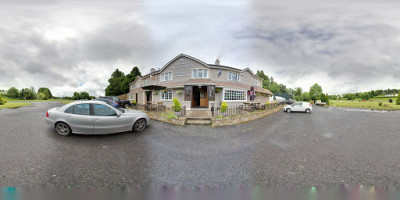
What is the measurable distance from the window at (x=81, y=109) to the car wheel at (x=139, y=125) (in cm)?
176

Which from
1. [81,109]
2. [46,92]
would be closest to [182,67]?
[81,109]

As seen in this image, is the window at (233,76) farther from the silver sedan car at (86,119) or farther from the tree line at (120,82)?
the tree line at (120,82)

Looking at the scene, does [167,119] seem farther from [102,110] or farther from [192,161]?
[192,161]

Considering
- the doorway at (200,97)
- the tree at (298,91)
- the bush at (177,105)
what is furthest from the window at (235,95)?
the tree at (298,91)

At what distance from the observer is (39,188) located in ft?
8.46

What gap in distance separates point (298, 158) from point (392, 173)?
1729 millimetres

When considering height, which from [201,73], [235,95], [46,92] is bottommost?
[235,95]

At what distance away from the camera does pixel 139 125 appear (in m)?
6.29

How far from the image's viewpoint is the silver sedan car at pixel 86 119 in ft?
16.9

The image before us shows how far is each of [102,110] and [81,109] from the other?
0.72 meters

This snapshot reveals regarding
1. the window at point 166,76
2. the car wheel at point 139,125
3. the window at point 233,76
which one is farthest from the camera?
the window at point 166,76

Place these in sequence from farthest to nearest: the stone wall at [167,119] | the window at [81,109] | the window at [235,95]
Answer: the window at [235,95]
the stone wall at [167,119]
the window at [81,109]

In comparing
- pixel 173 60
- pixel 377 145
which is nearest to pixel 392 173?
pixel 377 145

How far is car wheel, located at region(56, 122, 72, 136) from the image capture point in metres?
5.23
